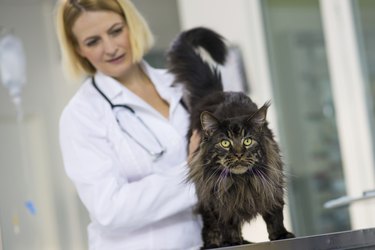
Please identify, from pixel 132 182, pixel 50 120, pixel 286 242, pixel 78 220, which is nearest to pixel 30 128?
pixel 50 120

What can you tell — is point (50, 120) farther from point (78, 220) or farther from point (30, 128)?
point (78, 220)

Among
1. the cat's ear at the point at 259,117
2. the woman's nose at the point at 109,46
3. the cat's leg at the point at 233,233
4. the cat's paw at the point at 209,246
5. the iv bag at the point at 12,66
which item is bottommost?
the cat's paw at the point at 209,246

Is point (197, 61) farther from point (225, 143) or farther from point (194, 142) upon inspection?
point (225, 143)

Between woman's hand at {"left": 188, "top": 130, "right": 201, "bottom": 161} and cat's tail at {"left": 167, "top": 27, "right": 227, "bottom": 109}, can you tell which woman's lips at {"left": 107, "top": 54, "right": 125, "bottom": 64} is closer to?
cat's tail at {"left": 167, "top": 27, "right": 227, "bottom": 109}

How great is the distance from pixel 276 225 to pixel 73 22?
64 cm

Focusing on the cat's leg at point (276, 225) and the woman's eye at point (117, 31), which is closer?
the cat's leg at point (276, 225)

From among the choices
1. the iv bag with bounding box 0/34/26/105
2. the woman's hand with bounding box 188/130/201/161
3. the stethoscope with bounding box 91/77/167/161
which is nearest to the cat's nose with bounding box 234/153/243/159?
the woman's hand with bounding box 188/130/201/161

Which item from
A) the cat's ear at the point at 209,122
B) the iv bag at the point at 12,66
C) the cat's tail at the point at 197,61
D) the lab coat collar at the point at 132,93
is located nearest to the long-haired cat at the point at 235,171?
the cat's ear at the point at 209,122

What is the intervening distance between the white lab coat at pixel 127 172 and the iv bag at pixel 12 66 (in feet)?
9.92

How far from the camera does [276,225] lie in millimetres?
1279

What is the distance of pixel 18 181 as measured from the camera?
17.9 feet

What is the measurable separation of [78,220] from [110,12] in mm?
4230

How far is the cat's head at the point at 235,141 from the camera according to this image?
3.83 ft

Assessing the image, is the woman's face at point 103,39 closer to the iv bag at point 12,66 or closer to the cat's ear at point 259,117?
the cat's ear at point 259,117
